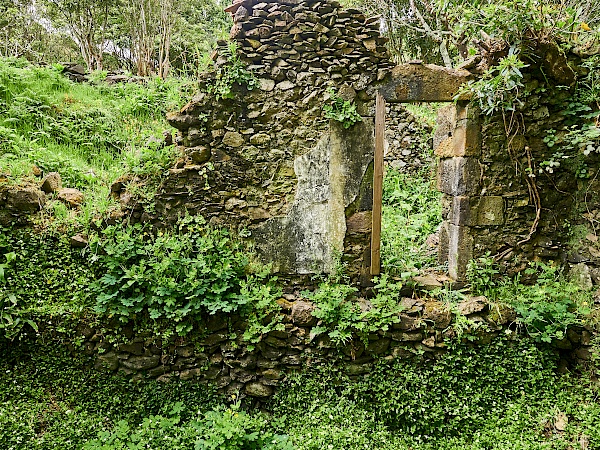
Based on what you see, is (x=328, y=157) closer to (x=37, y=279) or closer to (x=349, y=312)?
(x=349, y=312)

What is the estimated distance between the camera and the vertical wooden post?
4465 mm

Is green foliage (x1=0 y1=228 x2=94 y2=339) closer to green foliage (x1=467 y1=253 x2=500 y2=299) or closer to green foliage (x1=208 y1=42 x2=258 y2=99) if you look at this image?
green foliage (x1=208 y1=42 x2=258 y2=99)

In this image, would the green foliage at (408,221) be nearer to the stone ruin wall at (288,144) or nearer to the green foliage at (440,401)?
the stone ruin wall at (288,144)

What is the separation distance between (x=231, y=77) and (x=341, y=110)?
1368mm

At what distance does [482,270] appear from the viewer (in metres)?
4.69

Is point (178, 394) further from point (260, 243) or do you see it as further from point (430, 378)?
point (430, 378)

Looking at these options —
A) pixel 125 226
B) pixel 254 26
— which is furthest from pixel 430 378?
pixel 254 26

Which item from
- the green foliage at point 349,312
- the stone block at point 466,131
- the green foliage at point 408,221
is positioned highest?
the stone block at point 466,131

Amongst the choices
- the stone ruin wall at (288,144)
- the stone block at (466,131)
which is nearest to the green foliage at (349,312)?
the stone ruin wall at (288,144)

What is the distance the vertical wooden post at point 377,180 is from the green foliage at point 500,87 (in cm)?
95

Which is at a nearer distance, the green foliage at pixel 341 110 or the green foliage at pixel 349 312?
the green foliage at pixel 349 312

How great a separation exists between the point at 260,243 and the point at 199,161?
4.15ft

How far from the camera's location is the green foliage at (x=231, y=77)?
437cm

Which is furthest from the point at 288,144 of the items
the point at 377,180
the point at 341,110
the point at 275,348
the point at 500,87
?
the point at 500,87
